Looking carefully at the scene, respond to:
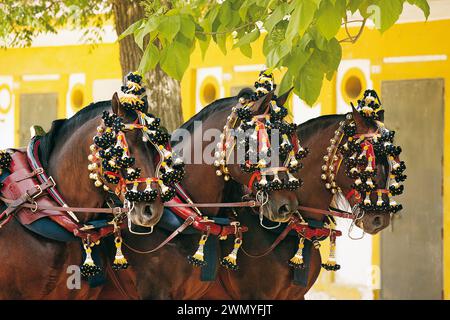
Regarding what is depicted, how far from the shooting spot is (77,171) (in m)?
5.04

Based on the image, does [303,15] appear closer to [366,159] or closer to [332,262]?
[366,159]

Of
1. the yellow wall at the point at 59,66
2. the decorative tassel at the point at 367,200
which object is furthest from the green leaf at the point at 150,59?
the yellow wall at the point at 59,66

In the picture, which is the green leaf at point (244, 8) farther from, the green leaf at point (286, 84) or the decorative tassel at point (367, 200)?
the decorative tassel at point (367, 200)

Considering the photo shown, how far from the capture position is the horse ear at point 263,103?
541 cm

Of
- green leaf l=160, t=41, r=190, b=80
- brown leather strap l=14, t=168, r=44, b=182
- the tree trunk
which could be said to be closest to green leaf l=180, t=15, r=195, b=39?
green leaf l=160, t=41, r=190, b=80

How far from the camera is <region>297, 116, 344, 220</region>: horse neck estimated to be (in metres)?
5.96

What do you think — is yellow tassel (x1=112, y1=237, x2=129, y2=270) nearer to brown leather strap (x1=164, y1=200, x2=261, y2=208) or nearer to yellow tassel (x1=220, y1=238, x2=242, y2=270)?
brown leather strap (x1=164, y1=200, x2=261, y2=208)

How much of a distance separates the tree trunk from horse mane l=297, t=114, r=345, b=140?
175 cm

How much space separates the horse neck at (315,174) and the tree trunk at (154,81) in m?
1.84

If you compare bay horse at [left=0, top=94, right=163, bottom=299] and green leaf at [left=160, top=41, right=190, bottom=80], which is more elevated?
green leaf at [left=160, top=41, right=190, bottom=80]

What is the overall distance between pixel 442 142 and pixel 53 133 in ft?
17.8

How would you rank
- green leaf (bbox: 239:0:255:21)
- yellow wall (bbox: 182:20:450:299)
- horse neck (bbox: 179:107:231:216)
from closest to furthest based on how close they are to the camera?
green leaf (bbox: 239:0:255:21) → horse neck (bbox: 179:107:231:216) → yellow wall (bbox: 182:20:450:299)

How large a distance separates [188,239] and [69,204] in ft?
2.33

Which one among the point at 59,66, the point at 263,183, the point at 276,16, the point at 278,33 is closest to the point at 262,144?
the point at 263,183
